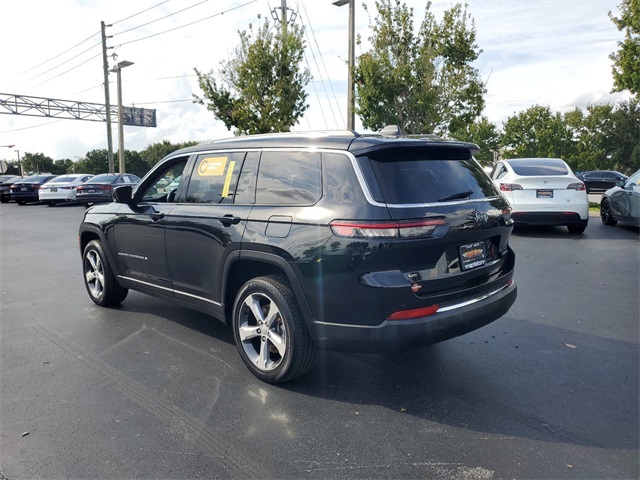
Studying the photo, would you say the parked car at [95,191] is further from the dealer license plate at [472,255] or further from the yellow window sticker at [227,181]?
the dealer license plate at [472,255]

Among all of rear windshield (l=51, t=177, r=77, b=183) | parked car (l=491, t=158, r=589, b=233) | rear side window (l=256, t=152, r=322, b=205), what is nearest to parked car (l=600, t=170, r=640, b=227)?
parked car (l=491, t=158, r=589, b=233)

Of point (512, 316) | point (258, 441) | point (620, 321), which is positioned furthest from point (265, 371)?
point (620, 321)

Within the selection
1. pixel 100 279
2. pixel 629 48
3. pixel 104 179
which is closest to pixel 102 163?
pixel 104 179

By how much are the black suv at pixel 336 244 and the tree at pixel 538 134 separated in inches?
2733

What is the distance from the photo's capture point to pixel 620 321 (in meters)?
5.36

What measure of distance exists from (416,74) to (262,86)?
6.95 metres

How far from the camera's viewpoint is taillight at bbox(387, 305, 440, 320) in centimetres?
339

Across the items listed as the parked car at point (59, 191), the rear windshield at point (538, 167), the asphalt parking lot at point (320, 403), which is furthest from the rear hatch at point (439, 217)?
the parked car at point (59, 191)

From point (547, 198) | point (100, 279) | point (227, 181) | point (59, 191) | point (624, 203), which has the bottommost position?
point (100, 279)

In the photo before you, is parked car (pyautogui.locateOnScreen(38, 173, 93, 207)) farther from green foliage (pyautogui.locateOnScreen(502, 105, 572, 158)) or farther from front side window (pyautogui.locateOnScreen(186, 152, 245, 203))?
green foliage (pyautogui.locateOnScreen(502, 105, 572, 158))

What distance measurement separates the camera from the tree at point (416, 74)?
1925cm

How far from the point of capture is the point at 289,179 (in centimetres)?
393

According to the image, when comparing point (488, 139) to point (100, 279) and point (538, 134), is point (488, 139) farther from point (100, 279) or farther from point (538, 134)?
point (100, 279)

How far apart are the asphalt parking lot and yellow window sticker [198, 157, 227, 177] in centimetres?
153
